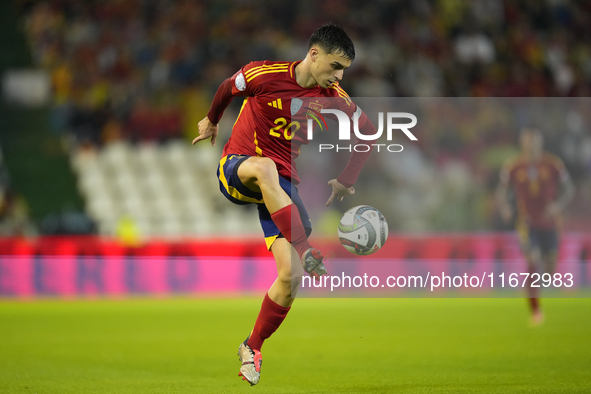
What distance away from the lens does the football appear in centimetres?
498

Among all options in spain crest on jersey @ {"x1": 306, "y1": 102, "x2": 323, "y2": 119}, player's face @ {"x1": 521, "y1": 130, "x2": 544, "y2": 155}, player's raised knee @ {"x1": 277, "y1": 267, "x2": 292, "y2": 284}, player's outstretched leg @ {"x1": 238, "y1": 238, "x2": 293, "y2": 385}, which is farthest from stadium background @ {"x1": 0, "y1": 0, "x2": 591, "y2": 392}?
spain crest on jersey @ {"x1": 306, "y1": 102, "x2": 323, "y2": 119}

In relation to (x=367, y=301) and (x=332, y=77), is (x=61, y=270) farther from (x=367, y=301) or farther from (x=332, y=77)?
(x=332, y=77)

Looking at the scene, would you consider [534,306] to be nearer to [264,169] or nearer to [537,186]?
[537,186]

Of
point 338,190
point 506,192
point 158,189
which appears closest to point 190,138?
point 158,189

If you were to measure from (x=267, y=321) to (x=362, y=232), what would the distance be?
2.71ft

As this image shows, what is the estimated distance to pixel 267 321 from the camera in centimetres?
496

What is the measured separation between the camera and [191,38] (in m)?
16.3

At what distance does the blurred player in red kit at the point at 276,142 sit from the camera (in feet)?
15.5

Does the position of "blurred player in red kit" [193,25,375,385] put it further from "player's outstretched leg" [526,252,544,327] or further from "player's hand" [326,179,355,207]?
"player's outstretched leg" [526,252,544,327]

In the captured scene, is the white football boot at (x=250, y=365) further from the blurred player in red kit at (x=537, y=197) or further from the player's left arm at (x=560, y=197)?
the player's left arm at (x=560, y=197)

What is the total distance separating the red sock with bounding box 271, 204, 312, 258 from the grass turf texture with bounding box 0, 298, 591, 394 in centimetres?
127

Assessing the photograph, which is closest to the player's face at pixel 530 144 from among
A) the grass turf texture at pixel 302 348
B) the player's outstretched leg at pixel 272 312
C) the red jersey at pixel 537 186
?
the red jersey at pixel 537 186

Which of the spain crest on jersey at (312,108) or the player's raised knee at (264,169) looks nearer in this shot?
the player's raised knee at (264,169)

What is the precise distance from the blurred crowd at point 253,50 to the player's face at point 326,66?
10119 mm
